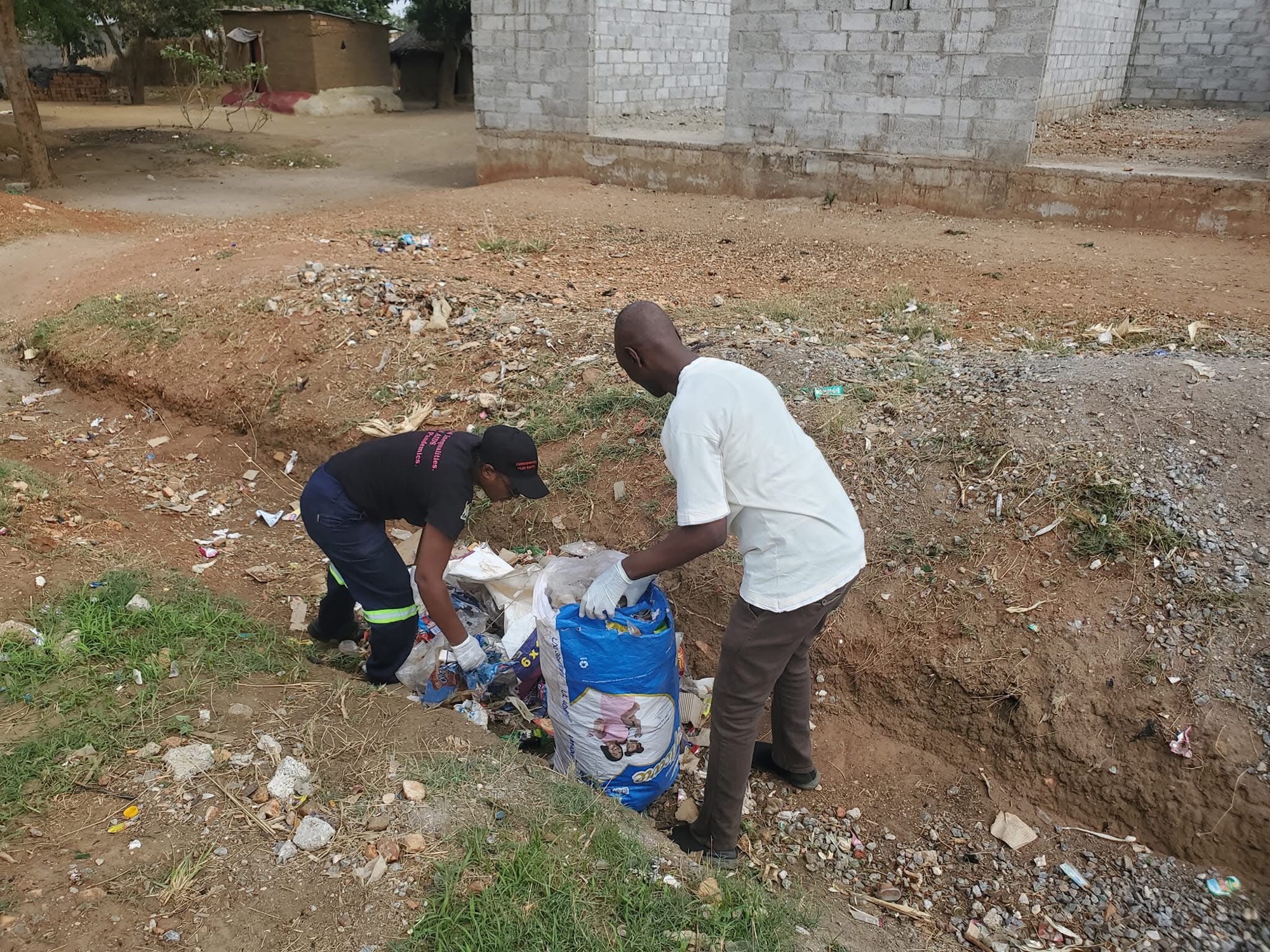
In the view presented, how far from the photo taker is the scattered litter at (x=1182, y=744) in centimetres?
283

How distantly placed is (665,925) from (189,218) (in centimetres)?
1096

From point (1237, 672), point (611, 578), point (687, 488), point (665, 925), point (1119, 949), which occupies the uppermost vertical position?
point (687, 488)

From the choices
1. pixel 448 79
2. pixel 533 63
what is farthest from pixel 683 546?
pixel 448 79

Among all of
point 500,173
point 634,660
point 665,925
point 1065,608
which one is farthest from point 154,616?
point 500,173

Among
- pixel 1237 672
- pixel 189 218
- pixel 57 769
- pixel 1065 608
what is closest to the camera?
pixel 57 769

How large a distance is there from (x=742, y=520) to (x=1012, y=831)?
1.58 metres

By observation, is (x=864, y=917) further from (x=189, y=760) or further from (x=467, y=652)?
(x=189, y=760)

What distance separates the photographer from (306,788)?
247 centimetres

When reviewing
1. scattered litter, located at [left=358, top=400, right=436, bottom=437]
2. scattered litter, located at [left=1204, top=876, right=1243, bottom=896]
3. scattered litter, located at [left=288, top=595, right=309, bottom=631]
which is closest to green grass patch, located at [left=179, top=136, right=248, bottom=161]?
scattered litter, located at [left=358, top=400, right=436, bottom=437]

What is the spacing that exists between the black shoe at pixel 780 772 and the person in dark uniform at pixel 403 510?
1.07 meters

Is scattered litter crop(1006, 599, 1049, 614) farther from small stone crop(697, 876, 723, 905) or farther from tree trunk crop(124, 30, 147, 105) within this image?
tree trunk crop(124, 30, 147, 105)

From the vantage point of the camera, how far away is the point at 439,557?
281 centimetres

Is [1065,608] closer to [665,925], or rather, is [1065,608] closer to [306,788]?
[665,925]

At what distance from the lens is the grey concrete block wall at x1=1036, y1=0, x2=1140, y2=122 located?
1161 centimetres
